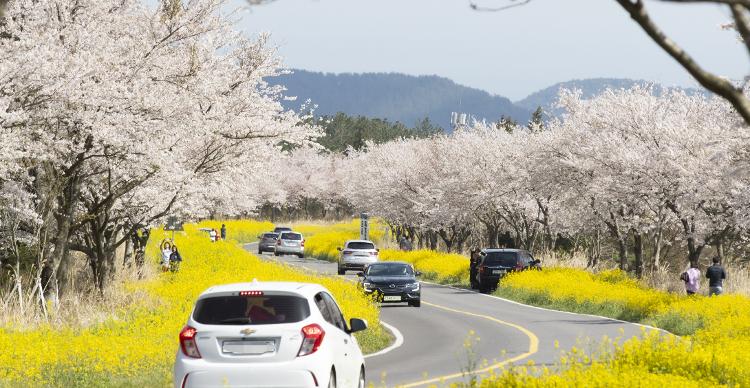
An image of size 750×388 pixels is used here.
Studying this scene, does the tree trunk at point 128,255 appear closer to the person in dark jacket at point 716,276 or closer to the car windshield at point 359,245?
the car windshield at point 359,245

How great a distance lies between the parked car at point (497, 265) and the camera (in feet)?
128

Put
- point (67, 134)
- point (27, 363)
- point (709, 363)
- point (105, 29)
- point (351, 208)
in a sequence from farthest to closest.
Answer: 1. point (351, 208)
2. point (105, 29)
3. point (67, 134)
4. point (27, 363)
5. point (709, 363)

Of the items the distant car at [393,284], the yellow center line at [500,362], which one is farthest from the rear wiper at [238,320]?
the distant car at [393,284]

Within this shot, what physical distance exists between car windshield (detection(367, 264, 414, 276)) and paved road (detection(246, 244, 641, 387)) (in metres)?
1.03

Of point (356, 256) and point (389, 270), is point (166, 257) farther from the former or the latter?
point (356, 256)

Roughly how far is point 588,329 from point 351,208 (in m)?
118

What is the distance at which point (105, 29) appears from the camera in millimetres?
22078

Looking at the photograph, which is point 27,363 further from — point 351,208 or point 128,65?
point 351,208

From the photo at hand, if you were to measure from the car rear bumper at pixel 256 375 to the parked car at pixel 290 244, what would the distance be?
58.9 metres

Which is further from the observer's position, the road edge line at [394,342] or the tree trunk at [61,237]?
the tree trunk at [61,237]

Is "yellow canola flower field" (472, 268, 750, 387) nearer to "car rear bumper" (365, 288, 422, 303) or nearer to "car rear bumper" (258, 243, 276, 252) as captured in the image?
"car rear bumper" (365, 288, 422, 303)

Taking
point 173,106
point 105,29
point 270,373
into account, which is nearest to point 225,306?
point 270,373

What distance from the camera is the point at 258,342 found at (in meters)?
10.7

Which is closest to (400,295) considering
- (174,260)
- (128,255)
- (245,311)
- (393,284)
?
(393,284)
